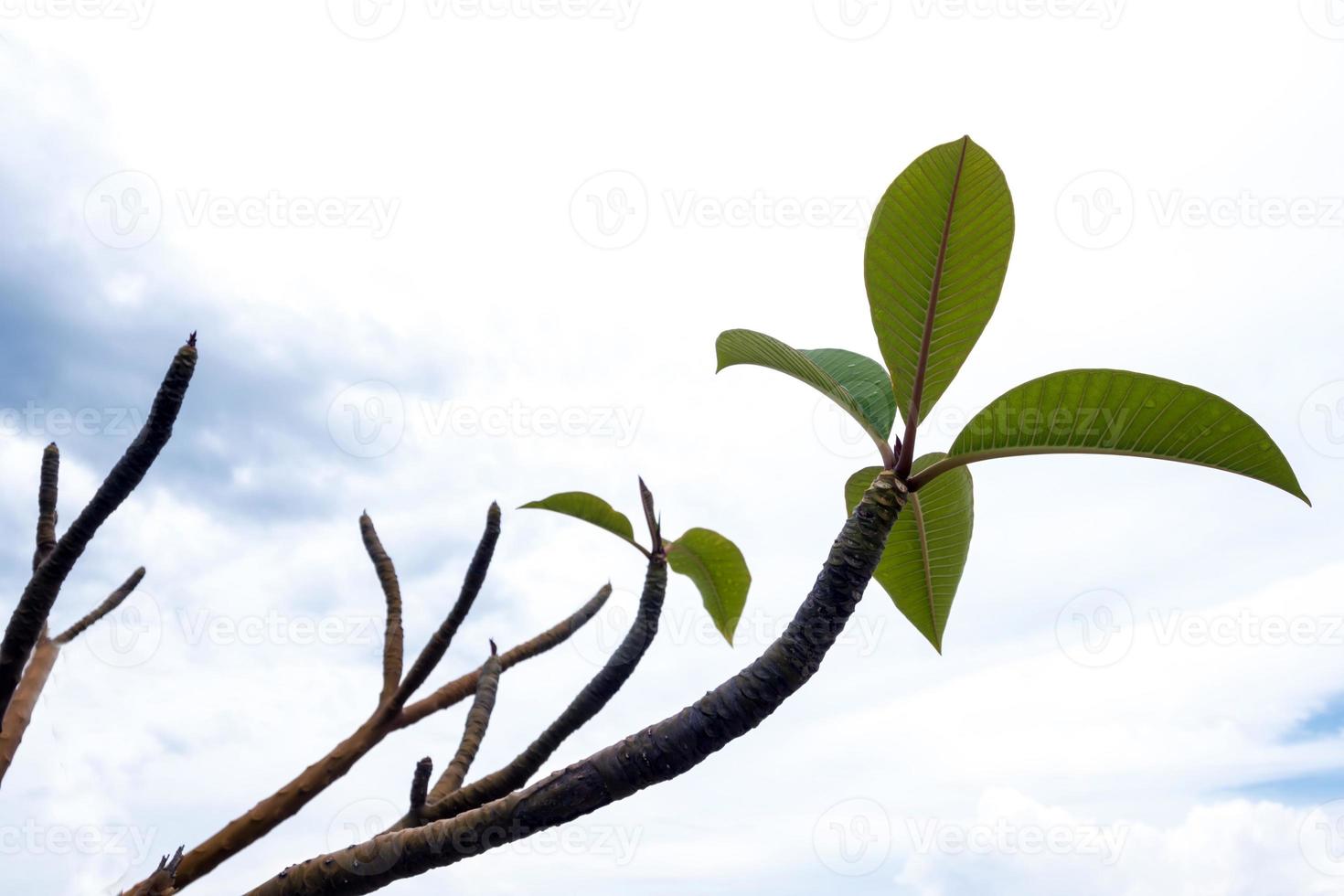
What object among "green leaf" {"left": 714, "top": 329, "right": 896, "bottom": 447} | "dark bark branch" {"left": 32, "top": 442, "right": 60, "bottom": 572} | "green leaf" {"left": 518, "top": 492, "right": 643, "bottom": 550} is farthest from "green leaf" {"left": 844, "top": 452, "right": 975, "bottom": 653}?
"dark bark branch" {"left": 32, "top": 442, "right": 60, "bottom": 572}

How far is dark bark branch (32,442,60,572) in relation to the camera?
2.59 metres

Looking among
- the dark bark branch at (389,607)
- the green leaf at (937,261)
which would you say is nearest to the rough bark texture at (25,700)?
the dark bark branch at (389,607)

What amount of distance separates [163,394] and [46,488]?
1.35 meters

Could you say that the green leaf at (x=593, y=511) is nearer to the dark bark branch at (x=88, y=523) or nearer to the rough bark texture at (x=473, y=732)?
the rough bark texture at (x=473, y=732)

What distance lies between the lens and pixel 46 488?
2705 mm

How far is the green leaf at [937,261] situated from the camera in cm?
153

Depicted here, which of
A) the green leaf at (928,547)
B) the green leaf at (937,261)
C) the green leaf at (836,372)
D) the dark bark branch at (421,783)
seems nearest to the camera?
the green leaf at (937,261)

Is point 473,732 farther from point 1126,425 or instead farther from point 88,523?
point 1126,425

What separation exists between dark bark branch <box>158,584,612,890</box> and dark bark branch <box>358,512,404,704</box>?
0.11 metres

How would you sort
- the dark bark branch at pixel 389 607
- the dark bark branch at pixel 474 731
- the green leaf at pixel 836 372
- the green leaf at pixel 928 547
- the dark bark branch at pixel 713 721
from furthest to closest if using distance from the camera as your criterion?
1. the dark bark branch at pixel 389 607
2. the dark bark branch at pixel 474 731
3. the green leaf at pixel 928 547
4. the green leaf at pixel 836 372
5. the dark bark branch at pixel 713 721

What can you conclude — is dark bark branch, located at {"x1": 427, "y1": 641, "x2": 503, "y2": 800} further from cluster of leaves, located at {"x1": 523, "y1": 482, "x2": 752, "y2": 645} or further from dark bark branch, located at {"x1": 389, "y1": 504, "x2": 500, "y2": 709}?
cluster of leaves, located at {"x1": 523, "y1": 482, "x2": 752, "y2": 645}

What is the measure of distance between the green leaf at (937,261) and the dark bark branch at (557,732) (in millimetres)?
958

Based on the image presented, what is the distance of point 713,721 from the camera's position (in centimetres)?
141

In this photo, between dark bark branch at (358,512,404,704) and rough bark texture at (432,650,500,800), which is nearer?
rough bark texture at (432,650,500,800)
